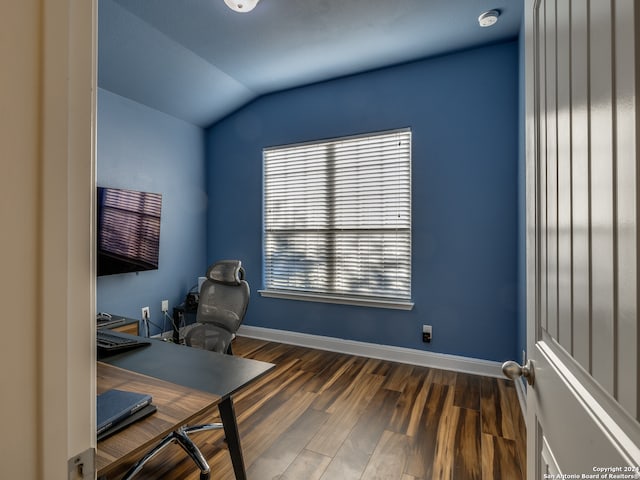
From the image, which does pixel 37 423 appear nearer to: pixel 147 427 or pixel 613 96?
pixel 147 427

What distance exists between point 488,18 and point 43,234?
3.07 meters

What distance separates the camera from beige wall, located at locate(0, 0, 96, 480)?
0.36 m

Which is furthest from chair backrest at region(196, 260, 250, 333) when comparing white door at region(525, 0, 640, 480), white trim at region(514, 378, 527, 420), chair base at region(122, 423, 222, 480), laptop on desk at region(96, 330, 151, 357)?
white trim at region(514, 378, 527, 420)

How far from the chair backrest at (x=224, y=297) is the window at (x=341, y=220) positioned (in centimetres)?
140

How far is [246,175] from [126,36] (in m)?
1.73

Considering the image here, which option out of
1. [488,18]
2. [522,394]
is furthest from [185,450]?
[488,18]

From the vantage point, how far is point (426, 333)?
3057 mm

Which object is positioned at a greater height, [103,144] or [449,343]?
[103,144]

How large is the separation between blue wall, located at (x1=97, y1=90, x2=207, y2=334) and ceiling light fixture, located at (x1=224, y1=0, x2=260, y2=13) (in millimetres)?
1581

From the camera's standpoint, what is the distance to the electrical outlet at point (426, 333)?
120 inches

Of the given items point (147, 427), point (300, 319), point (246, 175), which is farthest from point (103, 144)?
point (147, 427)

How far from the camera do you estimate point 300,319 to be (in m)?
3.66

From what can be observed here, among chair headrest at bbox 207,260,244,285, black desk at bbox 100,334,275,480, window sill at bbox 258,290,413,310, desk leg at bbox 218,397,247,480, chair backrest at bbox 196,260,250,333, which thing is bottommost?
desk leg at bbox 218,397,247,480

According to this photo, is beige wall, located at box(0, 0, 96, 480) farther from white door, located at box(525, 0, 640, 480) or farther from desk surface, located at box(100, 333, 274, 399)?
desk surface, located at box(100, 333, 274, 399)
